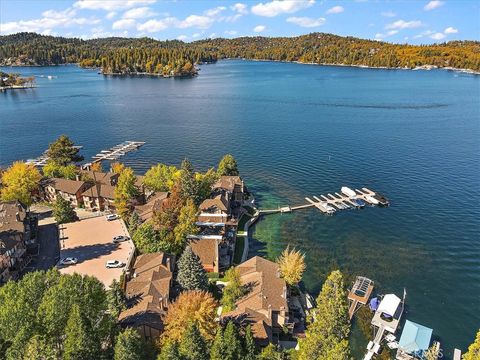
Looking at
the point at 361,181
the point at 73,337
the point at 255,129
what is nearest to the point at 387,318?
the point at 73,337

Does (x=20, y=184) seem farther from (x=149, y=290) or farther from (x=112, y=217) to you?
(x=149, y=290)

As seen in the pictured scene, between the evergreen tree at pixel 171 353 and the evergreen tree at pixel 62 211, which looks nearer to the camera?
the evergreen tree at pixel 171 353

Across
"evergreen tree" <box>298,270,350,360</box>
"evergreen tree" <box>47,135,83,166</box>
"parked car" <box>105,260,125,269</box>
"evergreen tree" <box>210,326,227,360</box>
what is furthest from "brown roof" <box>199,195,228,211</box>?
"evergreen tree" <box>47,135,83,166</box>

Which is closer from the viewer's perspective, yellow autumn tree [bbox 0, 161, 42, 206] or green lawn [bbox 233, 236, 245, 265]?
green lawn [bbox 233, 236, 245, 265]

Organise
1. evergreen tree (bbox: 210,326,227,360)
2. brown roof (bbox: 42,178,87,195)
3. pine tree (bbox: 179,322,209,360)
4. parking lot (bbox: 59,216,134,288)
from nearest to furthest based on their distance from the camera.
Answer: pine tree (bbox: 179,322,209,360), evergreen tree (bbox: 210,326,227,360), parking lot (bbox: 59,216,134,288), brown roof (bbox: 42,178,87,195)

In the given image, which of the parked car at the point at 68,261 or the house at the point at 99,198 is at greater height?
the house at the point at 99,198

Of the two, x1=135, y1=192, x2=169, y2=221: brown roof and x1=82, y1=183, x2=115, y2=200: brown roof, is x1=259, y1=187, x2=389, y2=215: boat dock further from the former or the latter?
x1=82, y1=183, x2=115, y2=200: brown roof

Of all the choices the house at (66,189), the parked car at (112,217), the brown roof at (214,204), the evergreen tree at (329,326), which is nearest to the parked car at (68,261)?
the parked car at (112,217)

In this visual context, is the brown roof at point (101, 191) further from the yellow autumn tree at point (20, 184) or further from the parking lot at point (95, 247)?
the yellow autumn tree at point (20, 184)
